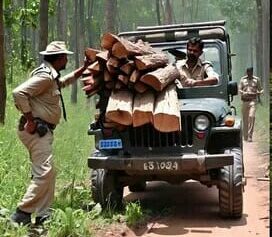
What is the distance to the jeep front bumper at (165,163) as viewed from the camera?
6.16 metres

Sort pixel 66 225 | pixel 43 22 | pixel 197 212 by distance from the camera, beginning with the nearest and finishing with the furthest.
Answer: pixel 66 225, pixel 197 212, pixel 43 22

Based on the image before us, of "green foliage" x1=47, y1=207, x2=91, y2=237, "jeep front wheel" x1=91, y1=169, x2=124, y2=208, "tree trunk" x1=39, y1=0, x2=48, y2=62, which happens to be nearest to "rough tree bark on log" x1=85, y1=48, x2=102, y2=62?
"jeep front wheel" x1=91, y1=169, x2=124, y2=208

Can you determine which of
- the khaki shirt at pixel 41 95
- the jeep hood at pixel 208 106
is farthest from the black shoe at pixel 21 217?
the jeep hood at pixel 208 106

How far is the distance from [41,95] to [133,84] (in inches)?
40.7

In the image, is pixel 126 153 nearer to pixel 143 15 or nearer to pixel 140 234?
pixel 140 234

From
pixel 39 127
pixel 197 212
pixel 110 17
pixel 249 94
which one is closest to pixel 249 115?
pixel 249 94

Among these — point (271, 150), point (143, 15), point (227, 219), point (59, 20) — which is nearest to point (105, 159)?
point (227, 219)

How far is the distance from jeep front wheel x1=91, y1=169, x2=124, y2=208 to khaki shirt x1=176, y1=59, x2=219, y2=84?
5.14ft

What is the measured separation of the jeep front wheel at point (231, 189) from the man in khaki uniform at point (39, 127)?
1.91 meters

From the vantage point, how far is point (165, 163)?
20.5 ft

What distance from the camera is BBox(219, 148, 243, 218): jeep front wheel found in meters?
6.32

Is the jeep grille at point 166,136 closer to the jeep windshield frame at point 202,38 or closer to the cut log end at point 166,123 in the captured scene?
the cut log end at point 166,123

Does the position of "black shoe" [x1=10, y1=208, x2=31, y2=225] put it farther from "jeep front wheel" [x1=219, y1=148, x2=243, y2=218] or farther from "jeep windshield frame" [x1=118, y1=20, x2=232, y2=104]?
"jeep windshield frame" [x1=118, y1=20, x2=232, y2=104]

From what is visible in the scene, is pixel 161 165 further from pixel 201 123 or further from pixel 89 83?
pixel 89 83
